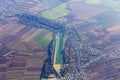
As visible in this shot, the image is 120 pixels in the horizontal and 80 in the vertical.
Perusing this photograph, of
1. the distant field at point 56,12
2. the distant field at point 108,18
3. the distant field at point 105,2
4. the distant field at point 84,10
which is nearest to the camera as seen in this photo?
the distant field at point 108,18

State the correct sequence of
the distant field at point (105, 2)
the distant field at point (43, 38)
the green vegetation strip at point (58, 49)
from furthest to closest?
the distant field at point (105, 2) < the distant field at point (43, 38) < the green vegetation strip at point (58, 49)

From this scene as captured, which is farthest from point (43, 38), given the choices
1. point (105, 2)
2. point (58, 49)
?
point (105, 2)

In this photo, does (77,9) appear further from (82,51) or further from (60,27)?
(82,51)

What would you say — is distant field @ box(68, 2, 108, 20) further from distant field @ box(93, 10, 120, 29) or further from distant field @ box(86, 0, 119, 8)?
distant field @ box(86, 0, 119, 8)

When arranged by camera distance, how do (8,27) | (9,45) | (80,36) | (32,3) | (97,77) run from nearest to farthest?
1. (97,77)
2. (9,45)
3. (80,36)
4. (8,27)
5. (32,3)

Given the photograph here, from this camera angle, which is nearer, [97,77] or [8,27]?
[97,77]

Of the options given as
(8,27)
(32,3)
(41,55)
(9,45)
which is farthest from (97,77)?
(32,3)

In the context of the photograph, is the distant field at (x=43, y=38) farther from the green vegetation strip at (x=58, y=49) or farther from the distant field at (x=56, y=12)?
the distant field at (x=56, y=12)

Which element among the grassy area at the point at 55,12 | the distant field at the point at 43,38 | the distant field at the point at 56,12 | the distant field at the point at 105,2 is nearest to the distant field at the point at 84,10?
the distant field at the point at 56,12
